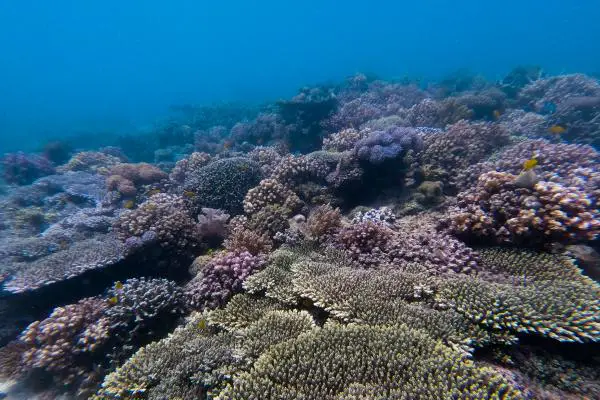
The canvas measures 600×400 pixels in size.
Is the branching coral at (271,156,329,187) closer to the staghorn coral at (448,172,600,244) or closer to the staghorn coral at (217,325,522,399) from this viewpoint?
the staghorn coral at (448,172,600,244)

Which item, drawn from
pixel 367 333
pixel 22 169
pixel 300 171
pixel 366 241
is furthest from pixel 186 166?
pixel 22 169

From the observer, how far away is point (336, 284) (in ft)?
14.0

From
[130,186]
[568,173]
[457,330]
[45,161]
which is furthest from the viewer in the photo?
[45,161]

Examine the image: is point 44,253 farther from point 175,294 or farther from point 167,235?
point 175,294

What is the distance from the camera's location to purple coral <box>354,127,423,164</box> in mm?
7504

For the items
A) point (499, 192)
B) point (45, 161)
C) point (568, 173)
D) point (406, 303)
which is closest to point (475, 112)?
point (568, 173)

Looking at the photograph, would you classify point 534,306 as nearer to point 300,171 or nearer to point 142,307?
point 142,307

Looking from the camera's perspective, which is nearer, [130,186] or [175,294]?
[175,294]

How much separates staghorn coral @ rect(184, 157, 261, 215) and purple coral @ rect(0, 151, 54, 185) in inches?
534

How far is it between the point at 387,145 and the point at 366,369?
Answer: 5847 millimetres

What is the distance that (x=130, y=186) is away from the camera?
436 inches

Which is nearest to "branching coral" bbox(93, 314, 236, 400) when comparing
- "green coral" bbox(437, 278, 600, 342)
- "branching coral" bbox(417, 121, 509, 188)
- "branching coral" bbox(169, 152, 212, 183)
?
"green coral" bbox(437, 278, 600, 342)

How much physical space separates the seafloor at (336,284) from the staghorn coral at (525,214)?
29 millimetres

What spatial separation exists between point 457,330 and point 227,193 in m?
6.63
